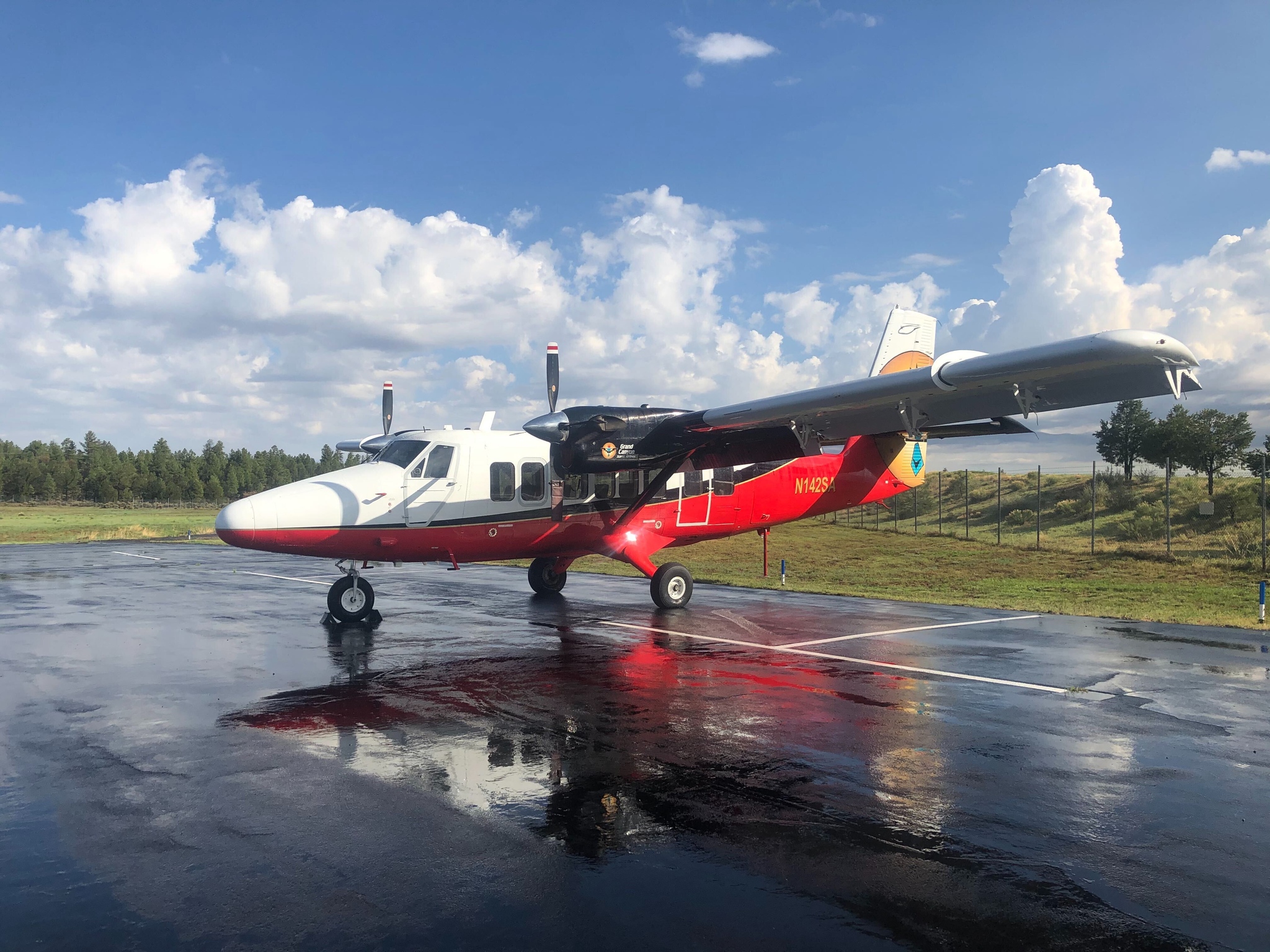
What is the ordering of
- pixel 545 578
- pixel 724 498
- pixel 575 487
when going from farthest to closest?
pixel 545 578 → pixel 724 498 → pixel 575 487

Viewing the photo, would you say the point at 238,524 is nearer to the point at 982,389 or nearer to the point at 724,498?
the point at 724,498

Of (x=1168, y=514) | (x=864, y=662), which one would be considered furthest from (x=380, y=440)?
(x=1168, y=514)

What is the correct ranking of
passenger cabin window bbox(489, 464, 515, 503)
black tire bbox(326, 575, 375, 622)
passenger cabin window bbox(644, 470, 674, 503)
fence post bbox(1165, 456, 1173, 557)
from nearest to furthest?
black tire bbox(326, 575, 375, 622)
passenger cabin window bbox(489, 464, 515, 503)
passenger cabin window bbox(644, 470, 674, 503)
fence post bbox(1165, 456, 1173, 557)

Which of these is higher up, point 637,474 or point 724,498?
point 637,474

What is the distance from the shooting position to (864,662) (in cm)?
1163

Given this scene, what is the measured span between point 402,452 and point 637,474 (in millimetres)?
4877

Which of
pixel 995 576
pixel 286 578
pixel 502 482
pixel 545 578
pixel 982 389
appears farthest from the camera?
pixel 995 576

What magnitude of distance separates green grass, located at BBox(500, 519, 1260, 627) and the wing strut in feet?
20.6

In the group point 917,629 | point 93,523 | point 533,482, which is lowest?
point 917,629

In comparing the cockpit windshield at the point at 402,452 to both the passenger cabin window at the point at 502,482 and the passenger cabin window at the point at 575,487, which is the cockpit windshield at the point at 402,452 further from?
the passenger cabin window at the point at 575,487

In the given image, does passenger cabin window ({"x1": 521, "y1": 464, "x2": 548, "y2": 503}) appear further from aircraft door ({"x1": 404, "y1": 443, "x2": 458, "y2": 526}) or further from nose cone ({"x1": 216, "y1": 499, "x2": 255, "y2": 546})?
nose cone ({"x1": 216, "y1": 499, "x2": 255, "y2": 546})

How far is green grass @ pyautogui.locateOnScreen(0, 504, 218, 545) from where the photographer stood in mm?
52531

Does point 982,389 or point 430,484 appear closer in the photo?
point 982,389

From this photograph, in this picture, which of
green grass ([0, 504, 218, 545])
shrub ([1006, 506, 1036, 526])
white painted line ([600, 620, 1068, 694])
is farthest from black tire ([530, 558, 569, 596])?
shrub ([1006, 506, 1036, 526])
